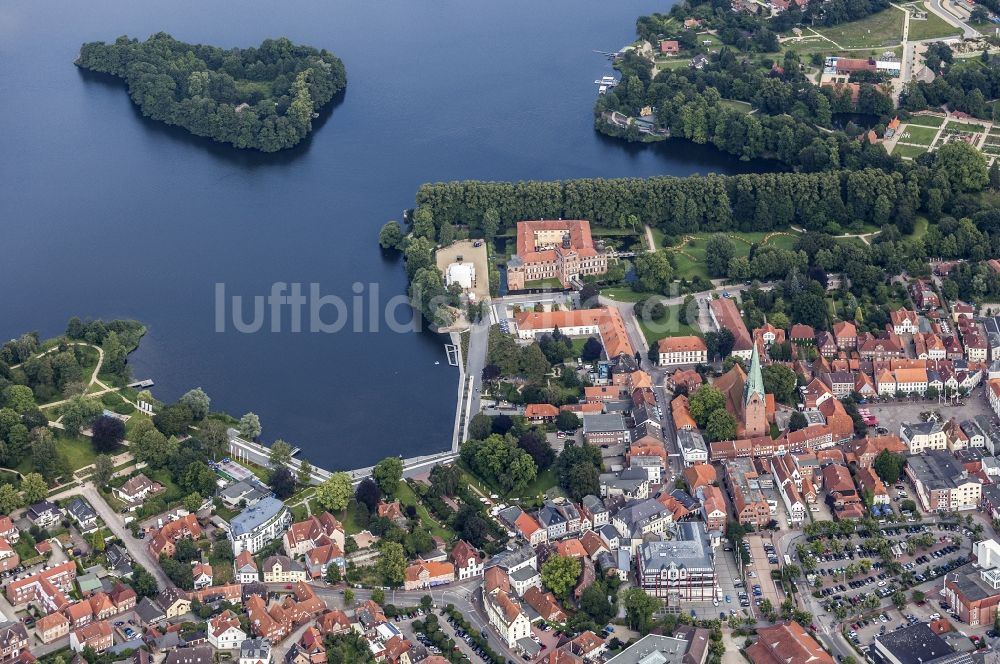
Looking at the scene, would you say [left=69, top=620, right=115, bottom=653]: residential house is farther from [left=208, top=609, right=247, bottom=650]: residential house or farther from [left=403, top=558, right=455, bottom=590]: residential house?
[left=403, top=558, right=455, bottom=590]: residential house

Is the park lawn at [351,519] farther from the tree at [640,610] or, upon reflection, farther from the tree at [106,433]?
the tree at [640,610]

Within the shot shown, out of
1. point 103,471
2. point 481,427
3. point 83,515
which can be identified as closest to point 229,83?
point 103,471

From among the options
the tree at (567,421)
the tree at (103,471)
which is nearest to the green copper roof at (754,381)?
the tree at (567,421)

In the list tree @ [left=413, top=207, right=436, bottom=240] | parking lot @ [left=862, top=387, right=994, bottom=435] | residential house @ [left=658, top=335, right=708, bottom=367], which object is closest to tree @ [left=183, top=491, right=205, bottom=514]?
residential house @ [left=658, top=335, right=708, bottom=367]

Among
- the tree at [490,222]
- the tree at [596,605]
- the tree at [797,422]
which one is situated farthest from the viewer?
the tree at [490,222]

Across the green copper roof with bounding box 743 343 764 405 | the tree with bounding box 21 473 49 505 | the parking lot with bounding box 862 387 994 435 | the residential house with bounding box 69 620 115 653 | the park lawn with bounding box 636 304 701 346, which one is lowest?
the residential house with bounding box 69 620 115 653

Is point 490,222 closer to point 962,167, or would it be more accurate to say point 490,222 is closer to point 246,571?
point 962,167
